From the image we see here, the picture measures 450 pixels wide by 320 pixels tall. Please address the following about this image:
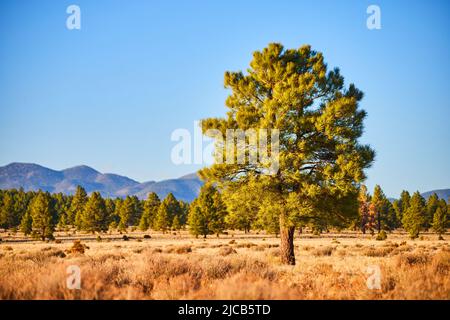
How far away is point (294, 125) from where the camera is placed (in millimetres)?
14406

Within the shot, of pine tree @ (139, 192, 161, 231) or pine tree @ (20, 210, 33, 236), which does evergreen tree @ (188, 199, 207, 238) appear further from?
pine tree @ (20, 210, 33, 236)

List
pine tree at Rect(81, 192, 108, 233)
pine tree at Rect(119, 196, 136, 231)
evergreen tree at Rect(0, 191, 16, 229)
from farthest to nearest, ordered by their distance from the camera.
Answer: pine tree at Rect(119, 196, 136, 231), evergreen tree at Rect(0, 191, 16, 229), pine tree at Rect(81, 192, 108, 233)

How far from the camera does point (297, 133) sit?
14.5 meters

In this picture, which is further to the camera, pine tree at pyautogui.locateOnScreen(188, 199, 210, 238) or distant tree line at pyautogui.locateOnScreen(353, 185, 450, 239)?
distant tree line at pyautogui.locateOnScreen(353, 185, 450, 239)

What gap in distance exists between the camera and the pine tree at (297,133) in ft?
45.7

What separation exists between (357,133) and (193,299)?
11436mm

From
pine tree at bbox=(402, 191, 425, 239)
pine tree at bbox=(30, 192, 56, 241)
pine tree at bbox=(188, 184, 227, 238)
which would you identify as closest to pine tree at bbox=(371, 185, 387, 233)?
pine tree at bbox=(402, 191, 425, 239)

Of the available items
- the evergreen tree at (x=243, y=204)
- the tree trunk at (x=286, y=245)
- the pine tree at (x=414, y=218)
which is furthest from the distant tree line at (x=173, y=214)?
the tree trunk at (x=286, y=245)

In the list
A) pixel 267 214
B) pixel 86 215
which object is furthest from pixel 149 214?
pixel 267 214

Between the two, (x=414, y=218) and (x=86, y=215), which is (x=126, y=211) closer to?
(x=86, y=215)

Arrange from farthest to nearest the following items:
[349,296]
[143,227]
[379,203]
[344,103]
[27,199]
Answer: [27,199]
[379,203]
[143,227]
[344,103]
[349,296]

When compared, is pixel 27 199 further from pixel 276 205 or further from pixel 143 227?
pixel 276 205

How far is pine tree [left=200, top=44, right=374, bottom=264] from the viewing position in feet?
45.7
